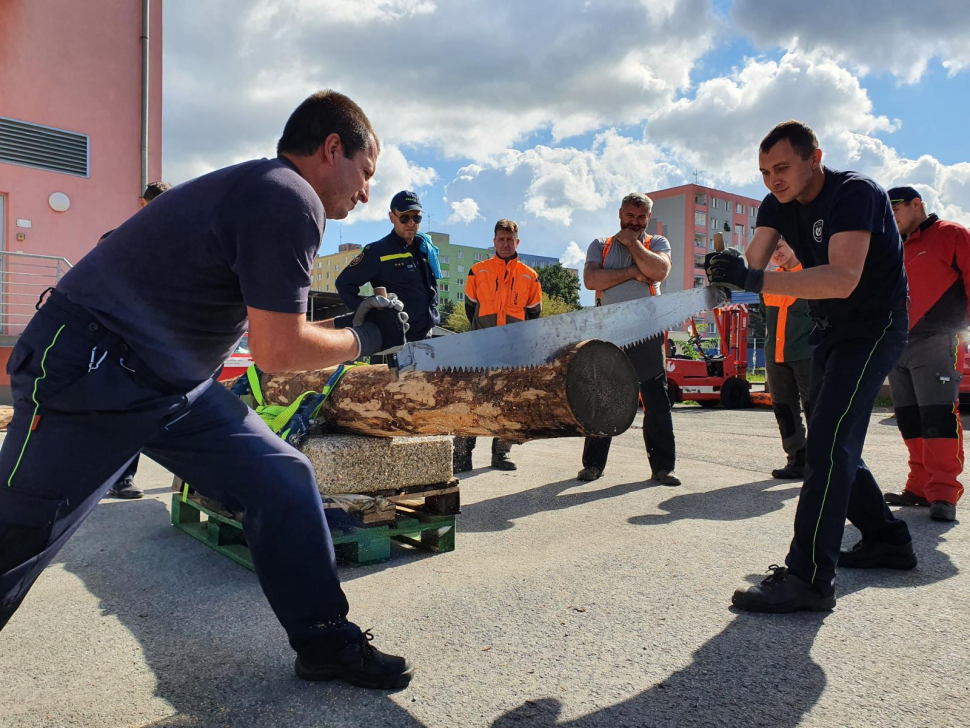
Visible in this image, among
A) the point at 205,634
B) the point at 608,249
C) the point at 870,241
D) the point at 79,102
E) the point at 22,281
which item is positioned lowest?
the point at 205,634

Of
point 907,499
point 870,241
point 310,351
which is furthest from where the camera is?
point 907,499

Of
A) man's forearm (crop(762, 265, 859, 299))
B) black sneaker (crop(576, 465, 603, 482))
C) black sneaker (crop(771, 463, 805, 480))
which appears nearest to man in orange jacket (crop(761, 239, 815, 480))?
black sneaker (crop(771, 463, 805, 480))

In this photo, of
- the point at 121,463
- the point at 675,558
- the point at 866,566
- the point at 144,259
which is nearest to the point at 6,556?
the point at 121,463

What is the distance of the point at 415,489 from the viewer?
384cm

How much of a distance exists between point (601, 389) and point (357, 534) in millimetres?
1469

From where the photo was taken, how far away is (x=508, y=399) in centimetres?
314

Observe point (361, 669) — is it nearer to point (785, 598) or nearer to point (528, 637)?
point (528, 637)

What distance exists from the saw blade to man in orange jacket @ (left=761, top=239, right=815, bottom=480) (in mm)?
2522

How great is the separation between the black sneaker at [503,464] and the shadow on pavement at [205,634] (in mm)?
2994

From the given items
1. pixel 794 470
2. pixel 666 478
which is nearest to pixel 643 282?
pixel 666 478

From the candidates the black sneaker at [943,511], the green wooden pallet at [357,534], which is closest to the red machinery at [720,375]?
the black sneaker at [943,511]

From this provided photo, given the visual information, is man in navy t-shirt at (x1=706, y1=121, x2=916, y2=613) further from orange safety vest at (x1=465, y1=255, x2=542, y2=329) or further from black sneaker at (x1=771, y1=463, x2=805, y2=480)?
orange safety vest at (x1=465, y1=255, x2=542, y2=329)

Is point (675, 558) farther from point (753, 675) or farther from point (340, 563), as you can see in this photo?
point (340, 563)

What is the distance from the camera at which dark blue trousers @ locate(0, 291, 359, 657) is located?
6.19 feet
